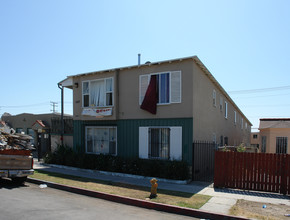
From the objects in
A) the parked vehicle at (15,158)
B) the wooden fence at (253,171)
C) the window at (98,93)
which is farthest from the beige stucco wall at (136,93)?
the parked vehicle at (15,158)

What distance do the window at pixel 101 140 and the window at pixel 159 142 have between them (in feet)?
8.18

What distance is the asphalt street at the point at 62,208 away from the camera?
5.89m

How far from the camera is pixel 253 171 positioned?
354 inches

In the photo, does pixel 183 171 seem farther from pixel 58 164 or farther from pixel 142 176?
pixel 58 164

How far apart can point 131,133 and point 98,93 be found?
337 centimetres

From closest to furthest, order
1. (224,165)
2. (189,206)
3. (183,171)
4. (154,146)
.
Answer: (189,206) → (224,165) → (183,171) → (154,146)

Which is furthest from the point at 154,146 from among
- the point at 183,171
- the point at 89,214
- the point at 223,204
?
the point at 89,214

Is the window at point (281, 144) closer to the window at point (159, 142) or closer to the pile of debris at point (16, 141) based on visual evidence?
the window at point (159, 142)

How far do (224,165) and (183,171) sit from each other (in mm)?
1789

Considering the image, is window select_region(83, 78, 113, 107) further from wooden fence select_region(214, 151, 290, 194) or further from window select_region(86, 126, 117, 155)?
wooden fence select_region(214, 151, 290, 194)

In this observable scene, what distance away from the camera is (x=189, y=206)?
6781mm

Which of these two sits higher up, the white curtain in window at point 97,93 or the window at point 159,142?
the white curtain in window at point 97,93

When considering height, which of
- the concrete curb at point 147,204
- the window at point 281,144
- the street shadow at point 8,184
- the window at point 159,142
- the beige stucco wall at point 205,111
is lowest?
the street shadow at point 8,184

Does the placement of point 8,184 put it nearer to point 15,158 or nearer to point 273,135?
point 15,158
